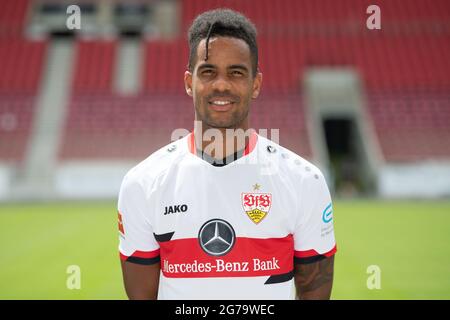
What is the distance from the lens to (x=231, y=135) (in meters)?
2.22

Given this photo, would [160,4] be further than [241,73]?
Yes

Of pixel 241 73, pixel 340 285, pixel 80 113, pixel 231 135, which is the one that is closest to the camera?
pixel 241 73

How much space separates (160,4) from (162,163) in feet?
76.8

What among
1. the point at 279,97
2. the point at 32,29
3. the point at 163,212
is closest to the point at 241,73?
the point at 163,212

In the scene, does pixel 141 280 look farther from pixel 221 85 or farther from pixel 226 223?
pixel 221 85

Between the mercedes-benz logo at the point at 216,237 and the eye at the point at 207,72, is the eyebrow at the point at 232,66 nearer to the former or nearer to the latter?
the eye at the point at 207,72

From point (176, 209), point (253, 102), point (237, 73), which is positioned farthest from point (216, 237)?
point (253, 102)

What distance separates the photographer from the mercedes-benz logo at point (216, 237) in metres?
2.13

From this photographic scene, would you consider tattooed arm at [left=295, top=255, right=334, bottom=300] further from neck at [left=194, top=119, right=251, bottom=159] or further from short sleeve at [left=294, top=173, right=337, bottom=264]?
neck at [left=194, top=119, right=251, bottom=159]

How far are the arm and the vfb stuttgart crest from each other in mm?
507

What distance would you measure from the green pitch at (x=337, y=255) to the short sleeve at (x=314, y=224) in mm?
3711

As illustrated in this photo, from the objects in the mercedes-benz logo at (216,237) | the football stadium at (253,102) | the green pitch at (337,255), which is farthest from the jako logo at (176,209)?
the football stadium at (253,102)

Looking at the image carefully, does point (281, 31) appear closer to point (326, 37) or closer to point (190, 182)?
point (326, 37)

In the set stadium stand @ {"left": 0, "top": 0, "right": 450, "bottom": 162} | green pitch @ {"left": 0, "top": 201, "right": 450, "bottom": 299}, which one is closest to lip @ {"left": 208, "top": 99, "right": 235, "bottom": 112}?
green pitch @ {"left": 0, "top": 201, "right": 450, "bottom": 299}
